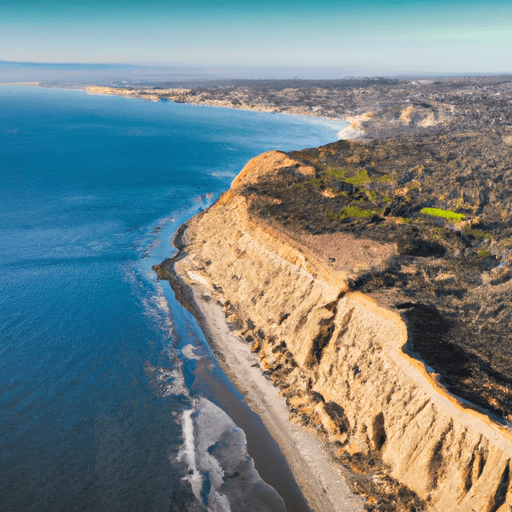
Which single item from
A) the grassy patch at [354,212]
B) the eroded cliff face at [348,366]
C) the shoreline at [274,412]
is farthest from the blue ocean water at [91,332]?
the grassy patch at [354,212]

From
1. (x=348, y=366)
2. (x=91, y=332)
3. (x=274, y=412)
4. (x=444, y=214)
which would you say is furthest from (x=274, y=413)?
(x=444, y=214)

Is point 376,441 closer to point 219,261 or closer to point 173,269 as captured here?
point 219,261

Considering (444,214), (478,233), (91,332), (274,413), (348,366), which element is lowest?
(274,413)

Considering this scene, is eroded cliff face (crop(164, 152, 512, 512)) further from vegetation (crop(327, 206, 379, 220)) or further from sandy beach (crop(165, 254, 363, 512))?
vegetation (crop(327, 206, 379, 220))

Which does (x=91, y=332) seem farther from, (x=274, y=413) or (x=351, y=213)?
(x=351, y=213)

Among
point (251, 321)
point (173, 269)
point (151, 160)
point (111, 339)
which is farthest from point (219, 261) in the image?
point (151, 160)

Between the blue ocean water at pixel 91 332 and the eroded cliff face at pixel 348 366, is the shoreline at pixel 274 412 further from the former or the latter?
the blue ocean water at pixel 91 332
